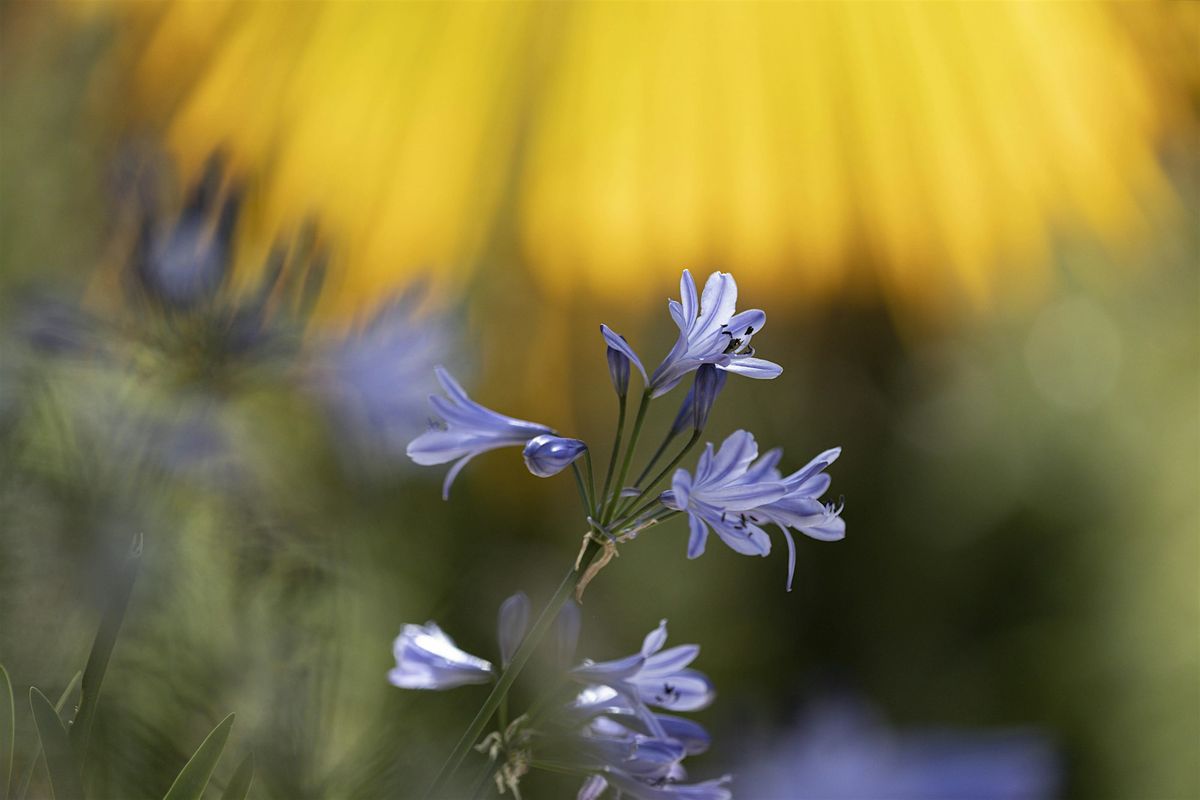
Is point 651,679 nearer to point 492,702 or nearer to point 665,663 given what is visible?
point 665,663

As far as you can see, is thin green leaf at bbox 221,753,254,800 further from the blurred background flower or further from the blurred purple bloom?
the blurred background flower

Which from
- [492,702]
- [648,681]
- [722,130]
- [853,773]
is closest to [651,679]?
[648,681]

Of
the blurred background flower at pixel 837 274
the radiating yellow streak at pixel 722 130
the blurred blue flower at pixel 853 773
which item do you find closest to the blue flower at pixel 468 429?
the blurred blue flower at pixel 853 773

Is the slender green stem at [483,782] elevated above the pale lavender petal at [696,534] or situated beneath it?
situated beneath

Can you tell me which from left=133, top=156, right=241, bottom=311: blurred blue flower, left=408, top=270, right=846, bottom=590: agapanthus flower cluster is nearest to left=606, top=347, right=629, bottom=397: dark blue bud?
left=408, top=270, right=846, bottom=590: agapanthus flower cluster

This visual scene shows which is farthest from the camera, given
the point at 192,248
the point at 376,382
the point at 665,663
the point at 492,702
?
the point at 376,382

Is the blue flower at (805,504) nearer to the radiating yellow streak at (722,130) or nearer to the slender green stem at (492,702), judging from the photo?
the slender green stem at (492,702)

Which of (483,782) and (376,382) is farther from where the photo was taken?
(376,382)
